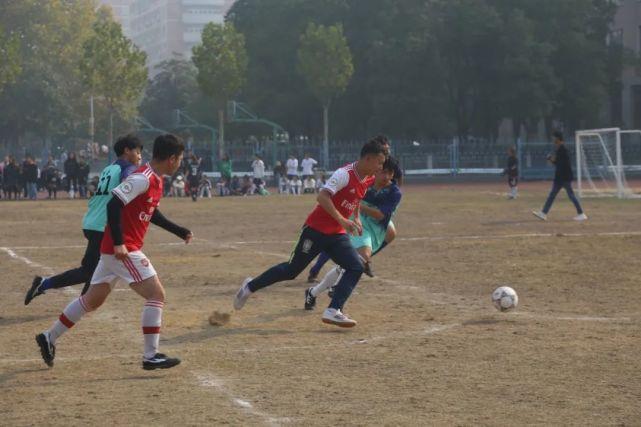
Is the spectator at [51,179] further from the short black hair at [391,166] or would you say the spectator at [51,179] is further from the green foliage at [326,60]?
the short black hair at [391,166]

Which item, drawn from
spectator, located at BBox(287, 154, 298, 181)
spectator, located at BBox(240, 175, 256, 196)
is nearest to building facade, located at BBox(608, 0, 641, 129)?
spectator, located at BBox(287, 154, 298, 181)

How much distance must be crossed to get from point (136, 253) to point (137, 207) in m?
0.35

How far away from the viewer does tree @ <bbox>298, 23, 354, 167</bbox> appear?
63438mm

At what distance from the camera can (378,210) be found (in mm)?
13039

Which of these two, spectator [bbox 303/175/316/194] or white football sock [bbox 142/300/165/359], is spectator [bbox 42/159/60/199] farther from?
white football sock [bbox 142/300/165/359]

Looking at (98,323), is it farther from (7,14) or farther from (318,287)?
(7,14)

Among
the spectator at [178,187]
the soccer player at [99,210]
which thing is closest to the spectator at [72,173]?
the spectator at [178,187]

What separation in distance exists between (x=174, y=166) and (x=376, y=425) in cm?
294

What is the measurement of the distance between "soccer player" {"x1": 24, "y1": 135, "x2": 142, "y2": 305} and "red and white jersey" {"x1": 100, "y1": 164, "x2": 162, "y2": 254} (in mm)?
1491

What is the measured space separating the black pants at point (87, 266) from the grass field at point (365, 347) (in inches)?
17.0

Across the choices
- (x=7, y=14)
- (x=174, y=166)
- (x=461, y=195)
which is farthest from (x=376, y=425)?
(x=7, y=14)

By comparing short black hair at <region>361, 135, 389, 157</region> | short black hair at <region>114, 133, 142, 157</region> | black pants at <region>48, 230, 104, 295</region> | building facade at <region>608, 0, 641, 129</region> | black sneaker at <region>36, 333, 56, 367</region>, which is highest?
building facade at <region>608, 0, 641, 129</region>

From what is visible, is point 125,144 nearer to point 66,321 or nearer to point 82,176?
point 66,321

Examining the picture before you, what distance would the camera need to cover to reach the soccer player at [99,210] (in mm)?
10555
